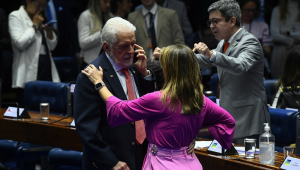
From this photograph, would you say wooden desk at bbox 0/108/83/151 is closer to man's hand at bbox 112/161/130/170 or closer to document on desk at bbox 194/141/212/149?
document on desk at bbox 194/141/212/149

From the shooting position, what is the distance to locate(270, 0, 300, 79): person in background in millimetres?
6062

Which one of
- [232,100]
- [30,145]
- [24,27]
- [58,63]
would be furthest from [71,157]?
[58,63]

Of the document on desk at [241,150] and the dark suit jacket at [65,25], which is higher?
the dark suit jacket at [65,25]

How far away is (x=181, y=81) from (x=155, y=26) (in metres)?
3.46

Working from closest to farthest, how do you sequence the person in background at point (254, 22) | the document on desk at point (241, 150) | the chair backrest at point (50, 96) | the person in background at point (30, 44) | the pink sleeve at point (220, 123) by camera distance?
the pink sleeve at point (220, 123) → the document on desk at point (241, 150) → the chair backrest at point (50, 96) → the person in background at point (30, 44) → the person in background at point (254, 22)

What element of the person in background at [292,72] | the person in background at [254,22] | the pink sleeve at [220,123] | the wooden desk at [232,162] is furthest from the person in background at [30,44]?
the pink sleeve at [220,123]

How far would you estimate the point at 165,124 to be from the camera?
2176 mm

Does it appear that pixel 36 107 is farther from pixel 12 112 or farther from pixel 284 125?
pixel 284 125

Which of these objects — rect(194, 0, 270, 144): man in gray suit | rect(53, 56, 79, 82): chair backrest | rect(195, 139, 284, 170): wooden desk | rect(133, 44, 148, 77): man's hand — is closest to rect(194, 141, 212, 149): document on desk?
rect(195, 139, 284, 170): wooden desk

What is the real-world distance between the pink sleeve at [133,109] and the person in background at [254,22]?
402 centimetres

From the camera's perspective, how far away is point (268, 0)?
7168 mm

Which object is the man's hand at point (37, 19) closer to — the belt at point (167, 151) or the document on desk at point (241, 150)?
the document on desk at point (241, 150)

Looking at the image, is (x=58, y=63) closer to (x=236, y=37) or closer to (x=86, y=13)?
(x=86, y=13)

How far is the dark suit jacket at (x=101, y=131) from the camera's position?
231 centimetres
